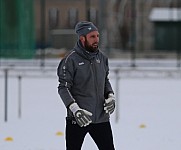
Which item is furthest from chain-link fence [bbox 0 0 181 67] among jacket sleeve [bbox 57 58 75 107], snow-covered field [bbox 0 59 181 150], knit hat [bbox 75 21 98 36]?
jacket sleeve [bbox 57 58 75 107]

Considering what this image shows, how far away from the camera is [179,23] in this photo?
39.7 meters

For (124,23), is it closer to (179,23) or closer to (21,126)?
(179,23)

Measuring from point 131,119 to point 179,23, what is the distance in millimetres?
28904

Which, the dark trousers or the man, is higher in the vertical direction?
the man

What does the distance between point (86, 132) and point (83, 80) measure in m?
0.52

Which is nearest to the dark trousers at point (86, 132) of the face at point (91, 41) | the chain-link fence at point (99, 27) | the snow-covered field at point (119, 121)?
the face at point (91, 41)

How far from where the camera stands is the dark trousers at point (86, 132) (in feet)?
18.0

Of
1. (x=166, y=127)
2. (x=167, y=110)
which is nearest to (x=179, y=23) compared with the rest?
(x=167, y=110)

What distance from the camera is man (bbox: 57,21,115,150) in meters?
5.36

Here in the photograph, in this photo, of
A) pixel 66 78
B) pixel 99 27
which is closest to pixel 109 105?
pixel 66 78

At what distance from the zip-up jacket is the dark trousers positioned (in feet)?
0.26

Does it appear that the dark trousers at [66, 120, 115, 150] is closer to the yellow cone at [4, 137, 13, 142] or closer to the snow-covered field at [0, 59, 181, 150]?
the snow-covered field at [0, 59, 181, 150]

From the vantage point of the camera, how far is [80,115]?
205 inches

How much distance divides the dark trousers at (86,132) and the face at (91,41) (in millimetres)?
718
